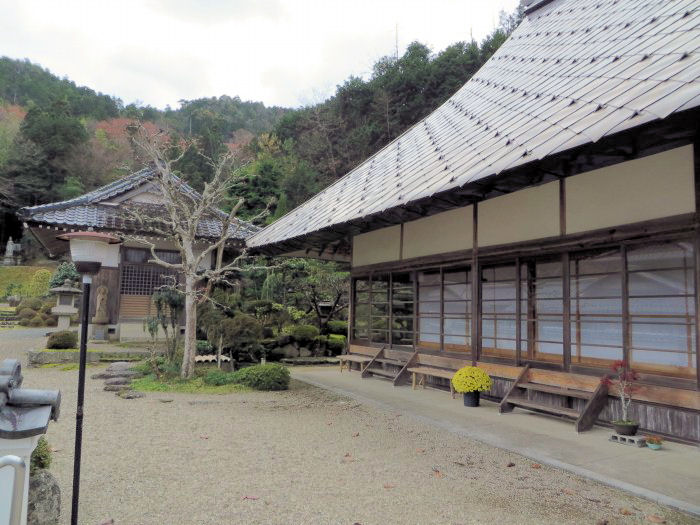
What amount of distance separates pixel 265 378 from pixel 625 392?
5.35 metres

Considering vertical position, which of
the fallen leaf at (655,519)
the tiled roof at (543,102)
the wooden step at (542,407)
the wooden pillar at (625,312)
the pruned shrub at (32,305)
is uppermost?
the tiled roof at (543,102)

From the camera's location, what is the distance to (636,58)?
4.98 m

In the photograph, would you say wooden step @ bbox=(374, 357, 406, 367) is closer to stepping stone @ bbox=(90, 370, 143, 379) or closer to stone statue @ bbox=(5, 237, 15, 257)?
stepping stone @ bbox=(90, 370, 143, 379)

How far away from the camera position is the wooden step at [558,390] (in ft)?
18.4

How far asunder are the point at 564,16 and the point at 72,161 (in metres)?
34.5

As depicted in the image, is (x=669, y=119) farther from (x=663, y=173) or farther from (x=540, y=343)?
(x=540, y=343)

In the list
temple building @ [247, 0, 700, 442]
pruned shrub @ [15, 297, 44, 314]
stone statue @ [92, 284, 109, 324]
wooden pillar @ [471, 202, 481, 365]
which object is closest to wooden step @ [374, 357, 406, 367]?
temple building @ [247, 0, 700, 442]

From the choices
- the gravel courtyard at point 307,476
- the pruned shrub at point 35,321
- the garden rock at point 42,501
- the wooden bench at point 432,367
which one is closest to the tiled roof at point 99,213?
the wooden bench at point 432,367

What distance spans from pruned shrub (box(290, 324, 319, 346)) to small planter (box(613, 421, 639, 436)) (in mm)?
8861

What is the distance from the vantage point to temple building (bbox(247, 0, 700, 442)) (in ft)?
14.2

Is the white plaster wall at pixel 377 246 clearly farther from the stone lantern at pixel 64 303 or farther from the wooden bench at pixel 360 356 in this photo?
the stone lantern at pixel 64 303

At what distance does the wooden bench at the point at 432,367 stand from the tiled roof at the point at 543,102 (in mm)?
2924

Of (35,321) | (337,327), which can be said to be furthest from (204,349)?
(35,321)

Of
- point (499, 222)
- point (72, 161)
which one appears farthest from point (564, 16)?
point (72, 161)
